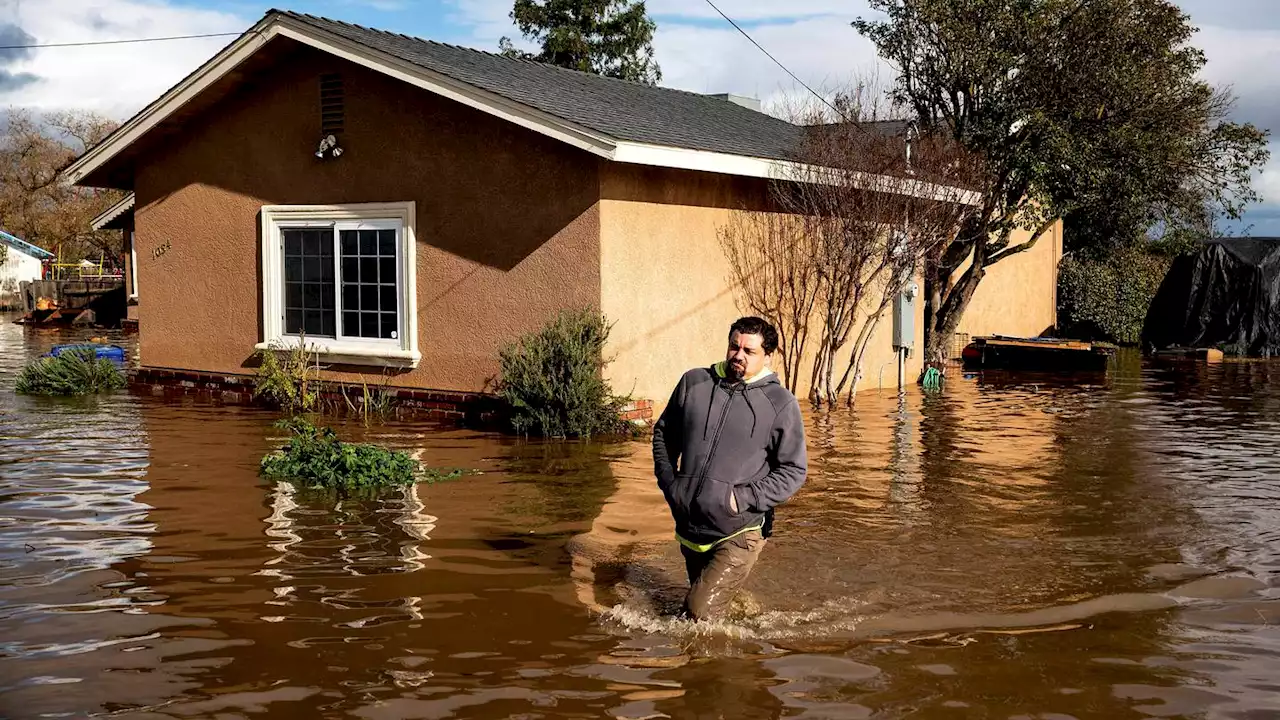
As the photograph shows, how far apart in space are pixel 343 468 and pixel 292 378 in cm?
496

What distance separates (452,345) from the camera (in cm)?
1386

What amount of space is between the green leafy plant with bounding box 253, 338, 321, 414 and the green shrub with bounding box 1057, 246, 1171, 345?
19.9 metres

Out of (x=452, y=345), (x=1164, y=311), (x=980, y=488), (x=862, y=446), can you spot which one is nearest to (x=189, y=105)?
(x=452, y=345)

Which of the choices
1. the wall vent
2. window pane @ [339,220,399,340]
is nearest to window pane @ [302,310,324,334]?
window pane @ [339,220,399,340]

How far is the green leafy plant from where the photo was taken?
1470cm

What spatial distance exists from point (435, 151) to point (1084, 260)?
832 inches

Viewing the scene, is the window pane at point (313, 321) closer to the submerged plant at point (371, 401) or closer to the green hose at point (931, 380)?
the submerged plant at point (371, 401)

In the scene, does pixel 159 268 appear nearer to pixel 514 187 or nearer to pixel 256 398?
pixel 256 398

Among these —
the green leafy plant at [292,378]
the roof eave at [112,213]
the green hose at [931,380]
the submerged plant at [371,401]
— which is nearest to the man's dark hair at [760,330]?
the submerged plant at [371,401]

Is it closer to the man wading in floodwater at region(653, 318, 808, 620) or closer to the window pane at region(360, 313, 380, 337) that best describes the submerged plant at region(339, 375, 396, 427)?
the window pane at region(360, 313, 380, 337)

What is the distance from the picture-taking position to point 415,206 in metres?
13.9

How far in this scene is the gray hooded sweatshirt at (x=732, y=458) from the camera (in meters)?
6.00

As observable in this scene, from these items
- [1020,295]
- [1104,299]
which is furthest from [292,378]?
[1104,299]

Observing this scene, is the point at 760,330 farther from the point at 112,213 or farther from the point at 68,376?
the point at 112,213
